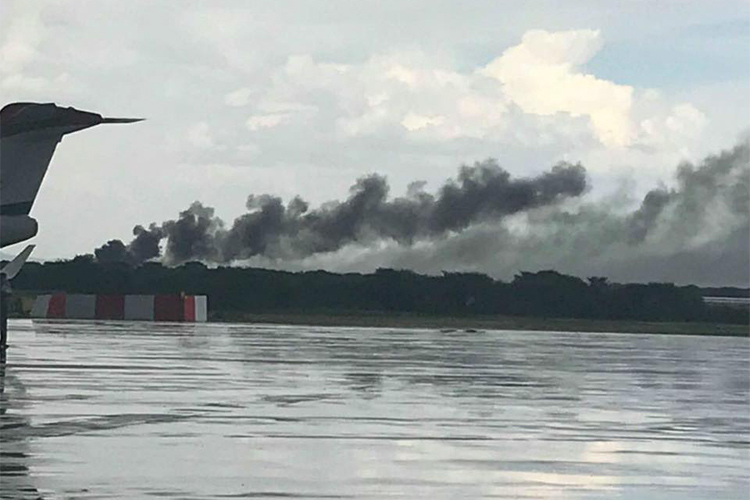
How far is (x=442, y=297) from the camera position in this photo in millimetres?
79250

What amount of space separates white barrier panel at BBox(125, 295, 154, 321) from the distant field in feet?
16.3

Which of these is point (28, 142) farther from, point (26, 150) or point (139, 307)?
point (139, 307)

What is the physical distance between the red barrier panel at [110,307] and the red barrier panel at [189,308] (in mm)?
2885

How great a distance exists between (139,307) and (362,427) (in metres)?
52.7

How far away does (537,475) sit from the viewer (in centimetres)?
1361

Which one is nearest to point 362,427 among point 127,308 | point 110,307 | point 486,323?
point 127,308

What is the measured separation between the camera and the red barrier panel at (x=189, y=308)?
68812mm

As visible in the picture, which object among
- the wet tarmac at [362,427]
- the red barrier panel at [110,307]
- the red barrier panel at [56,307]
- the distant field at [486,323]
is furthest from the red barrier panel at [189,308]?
the wet tarmac at [362,427]

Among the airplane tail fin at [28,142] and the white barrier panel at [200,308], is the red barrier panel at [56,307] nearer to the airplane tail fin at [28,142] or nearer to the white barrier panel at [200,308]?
the white barrier panel at [200,308]

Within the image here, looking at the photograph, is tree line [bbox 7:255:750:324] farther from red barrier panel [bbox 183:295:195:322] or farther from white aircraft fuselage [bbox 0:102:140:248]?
white aircraft fuselage [bbox 0:102:140:248]

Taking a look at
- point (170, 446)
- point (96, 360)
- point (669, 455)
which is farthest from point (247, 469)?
point (96, 360)

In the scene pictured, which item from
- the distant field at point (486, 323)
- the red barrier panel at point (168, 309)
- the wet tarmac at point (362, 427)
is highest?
the red barrier panel at point (168, 309)

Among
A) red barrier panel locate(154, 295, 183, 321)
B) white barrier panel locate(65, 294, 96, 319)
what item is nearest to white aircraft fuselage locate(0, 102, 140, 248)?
red barrier panel locate(154, 295, 183, 321)

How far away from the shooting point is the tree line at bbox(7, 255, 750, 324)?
79562 millimetres
